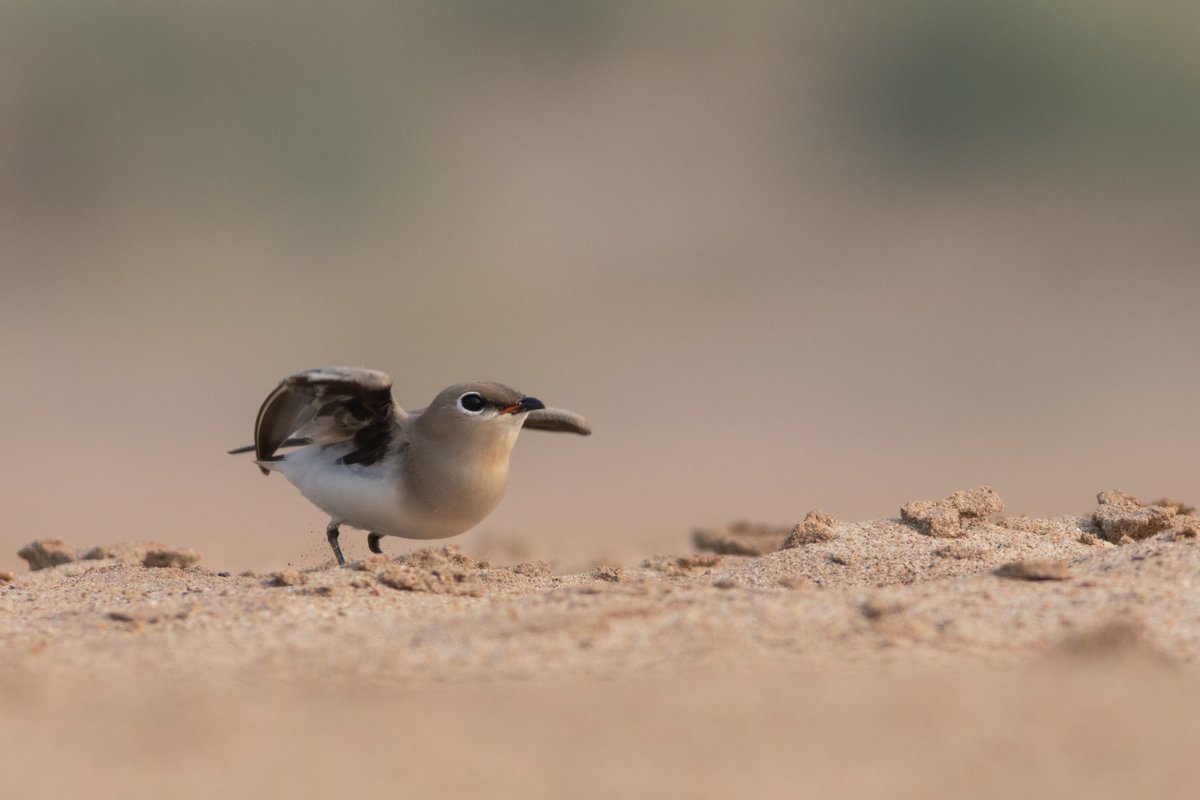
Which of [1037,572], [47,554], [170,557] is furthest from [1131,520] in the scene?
[47,554]

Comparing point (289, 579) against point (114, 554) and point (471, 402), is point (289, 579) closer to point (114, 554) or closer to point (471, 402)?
point (471, 402)

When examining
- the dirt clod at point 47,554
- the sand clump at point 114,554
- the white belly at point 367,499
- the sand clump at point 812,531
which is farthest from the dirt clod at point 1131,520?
the dirt clod at point 47,554

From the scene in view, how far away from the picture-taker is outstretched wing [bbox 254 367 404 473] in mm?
8891

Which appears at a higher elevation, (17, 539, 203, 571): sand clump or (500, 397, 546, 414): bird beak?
(500, 397, 546, 414): bird beak

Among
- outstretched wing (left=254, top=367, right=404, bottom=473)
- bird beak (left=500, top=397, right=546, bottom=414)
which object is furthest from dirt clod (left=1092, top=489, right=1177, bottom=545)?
outstretched wing (left=254, top=367, right=404, bottom=473)

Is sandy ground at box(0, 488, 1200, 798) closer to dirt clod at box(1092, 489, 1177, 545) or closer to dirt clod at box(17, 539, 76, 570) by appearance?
dirt clod at box(1092, 489, 1177, 545)

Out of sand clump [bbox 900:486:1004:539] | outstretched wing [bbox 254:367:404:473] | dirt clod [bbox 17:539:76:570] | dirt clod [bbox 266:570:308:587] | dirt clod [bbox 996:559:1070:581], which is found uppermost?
outstretched wing [bbox 254:367:404:473]

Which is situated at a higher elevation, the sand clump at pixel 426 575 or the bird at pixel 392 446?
the bird at pixel 392 446

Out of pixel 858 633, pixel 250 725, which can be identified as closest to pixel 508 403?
pixel 858 633

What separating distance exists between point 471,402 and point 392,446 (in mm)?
622

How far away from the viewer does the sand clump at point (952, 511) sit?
9.14 metres

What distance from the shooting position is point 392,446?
903 cm

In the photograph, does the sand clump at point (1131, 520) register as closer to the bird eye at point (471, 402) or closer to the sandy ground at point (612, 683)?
the sandy ground at point (612, 683)

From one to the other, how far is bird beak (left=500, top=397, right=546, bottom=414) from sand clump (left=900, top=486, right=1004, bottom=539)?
8.21ft
